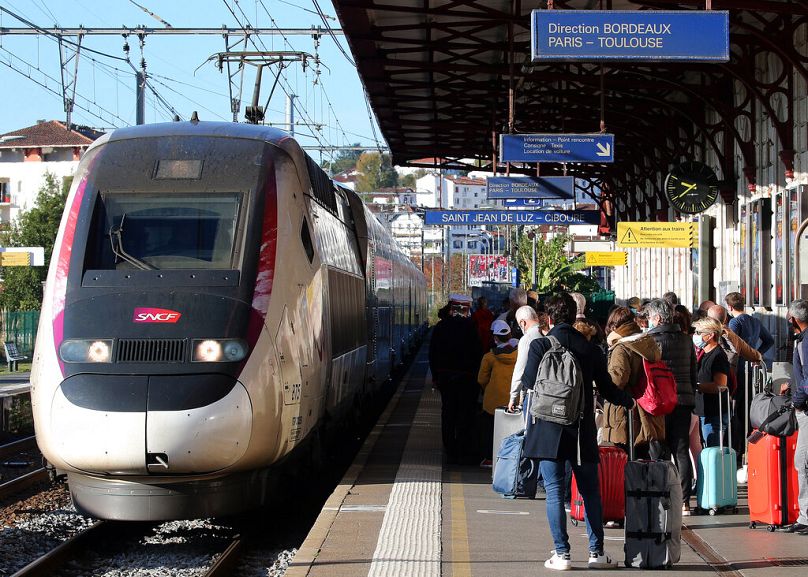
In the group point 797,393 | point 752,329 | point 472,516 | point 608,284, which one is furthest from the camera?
point 608,284

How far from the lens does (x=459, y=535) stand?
8797mm

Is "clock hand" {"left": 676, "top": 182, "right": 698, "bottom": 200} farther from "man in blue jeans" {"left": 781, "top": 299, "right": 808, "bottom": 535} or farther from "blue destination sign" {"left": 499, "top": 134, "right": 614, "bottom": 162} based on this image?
"man in blue jeans" {"left": 781, "top": 299, "right": 808, "bottom": 535}

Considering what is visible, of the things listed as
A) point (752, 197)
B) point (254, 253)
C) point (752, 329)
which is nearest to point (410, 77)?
point (752, 197)

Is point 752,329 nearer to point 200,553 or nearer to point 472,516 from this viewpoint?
point 472,516

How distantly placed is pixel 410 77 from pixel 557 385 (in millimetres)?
20220

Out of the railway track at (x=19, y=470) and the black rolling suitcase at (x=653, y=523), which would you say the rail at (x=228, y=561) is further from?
the railway track at (x=19, y=470)

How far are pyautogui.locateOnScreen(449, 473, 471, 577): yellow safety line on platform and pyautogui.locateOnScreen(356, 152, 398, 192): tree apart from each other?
513ft

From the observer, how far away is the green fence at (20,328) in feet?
138

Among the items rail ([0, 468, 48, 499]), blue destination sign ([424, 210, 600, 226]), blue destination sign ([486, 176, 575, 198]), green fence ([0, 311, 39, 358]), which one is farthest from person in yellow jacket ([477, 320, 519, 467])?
green fence ([0, 311, 39, 358])

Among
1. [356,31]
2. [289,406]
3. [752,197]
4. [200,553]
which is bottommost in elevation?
[200,553]

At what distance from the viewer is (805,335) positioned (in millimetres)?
8914

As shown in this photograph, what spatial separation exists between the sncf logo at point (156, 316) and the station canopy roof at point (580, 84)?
6913mm

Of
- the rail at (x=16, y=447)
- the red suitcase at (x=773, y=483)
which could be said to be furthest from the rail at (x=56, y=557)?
the rail at (x=16, y=447)

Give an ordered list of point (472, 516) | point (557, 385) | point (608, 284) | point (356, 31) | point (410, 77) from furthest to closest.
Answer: point (608, 284)
point (410, 77)
point (356, 31)
point (472, 516)
point (557, 385)
